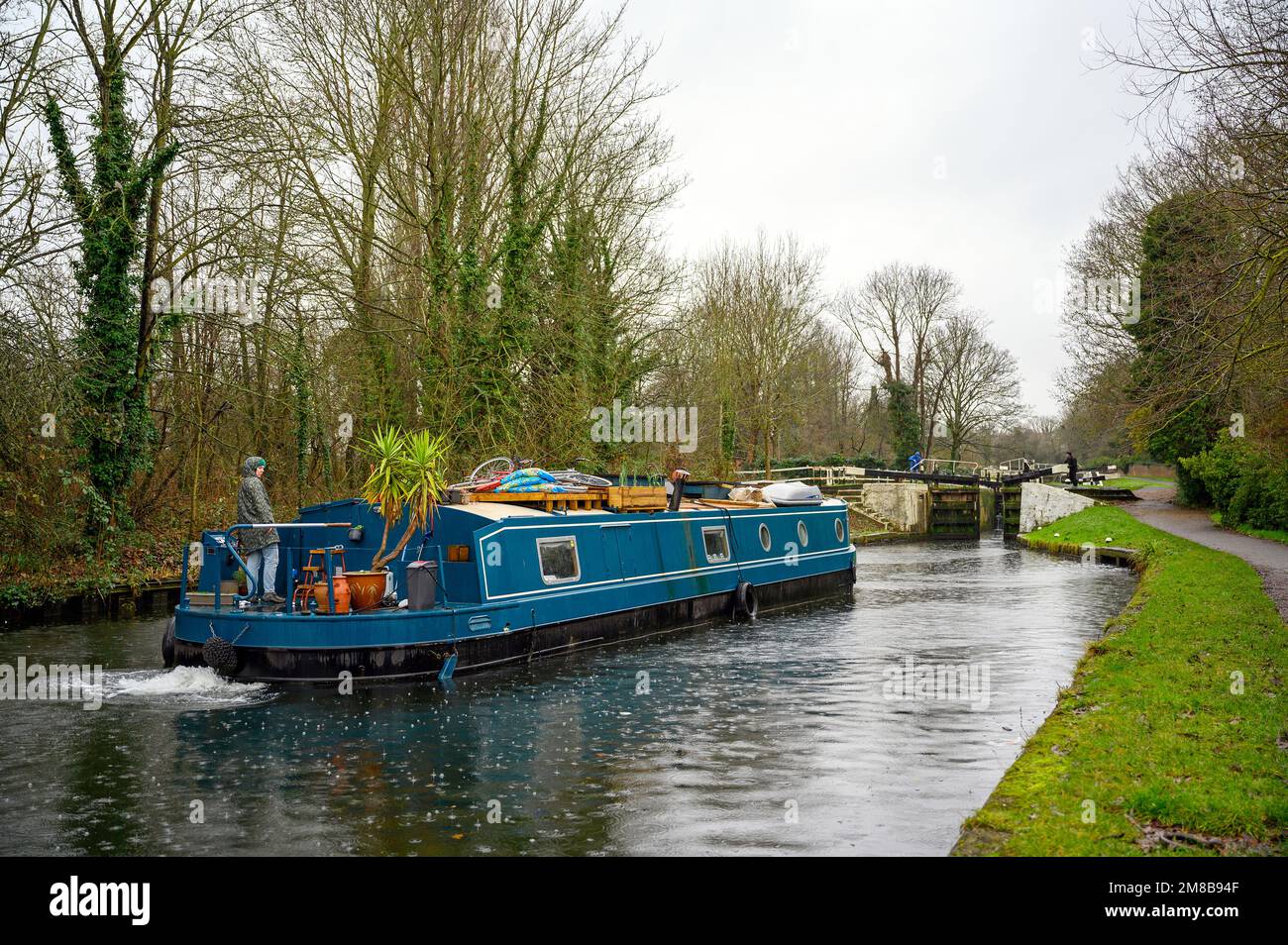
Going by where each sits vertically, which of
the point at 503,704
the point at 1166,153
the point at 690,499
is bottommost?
the point at 503,704

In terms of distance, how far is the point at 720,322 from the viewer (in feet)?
132

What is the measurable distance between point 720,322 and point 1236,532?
20.0 m

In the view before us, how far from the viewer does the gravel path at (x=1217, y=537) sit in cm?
1548

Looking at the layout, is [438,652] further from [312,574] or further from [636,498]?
[636,498]

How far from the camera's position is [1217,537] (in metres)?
24.7

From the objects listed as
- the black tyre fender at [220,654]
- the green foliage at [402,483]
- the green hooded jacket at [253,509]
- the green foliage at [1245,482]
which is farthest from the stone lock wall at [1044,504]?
the black tyre fender at [220,654]

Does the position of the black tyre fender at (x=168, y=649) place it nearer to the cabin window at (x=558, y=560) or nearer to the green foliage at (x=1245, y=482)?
the cabin window at (x=558, y=560)

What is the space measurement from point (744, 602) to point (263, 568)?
8.40 meters

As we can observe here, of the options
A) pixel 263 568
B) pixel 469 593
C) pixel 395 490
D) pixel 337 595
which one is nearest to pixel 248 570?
pixel 263 568

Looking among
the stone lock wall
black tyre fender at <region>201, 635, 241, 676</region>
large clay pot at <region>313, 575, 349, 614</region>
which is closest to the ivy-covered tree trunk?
black tyre fender at <region>201, 635, 241, 676</region>

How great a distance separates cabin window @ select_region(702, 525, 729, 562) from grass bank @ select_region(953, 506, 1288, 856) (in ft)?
23.1
